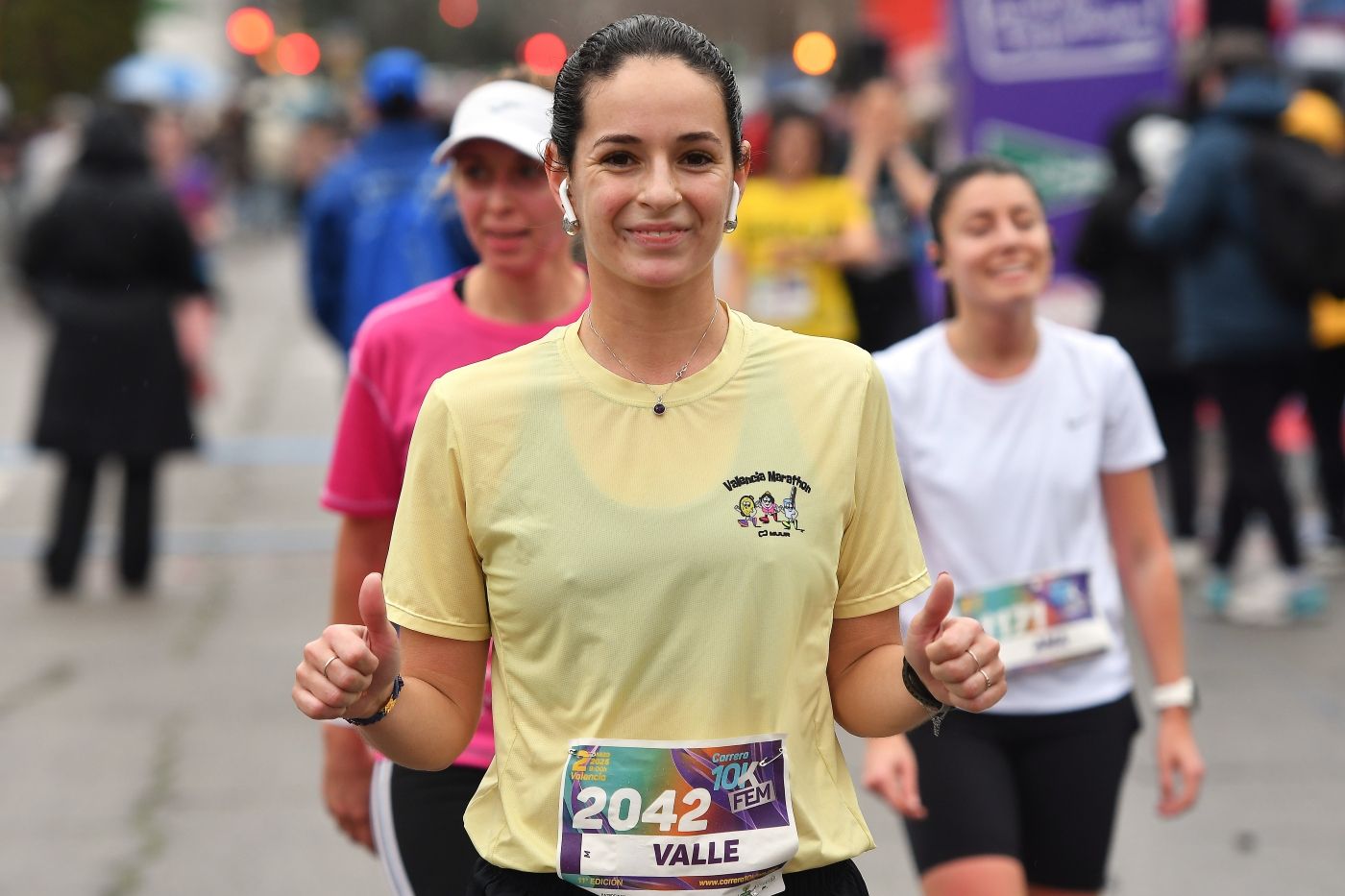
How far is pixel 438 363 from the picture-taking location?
343cm

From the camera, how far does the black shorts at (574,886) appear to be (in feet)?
8.14

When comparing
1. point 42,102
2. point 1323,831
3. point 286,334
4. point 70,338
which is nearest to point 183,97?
point 42,102

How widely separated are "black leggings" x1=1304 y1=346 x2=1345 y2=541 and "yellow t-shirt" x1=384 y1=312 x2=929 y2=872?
6855mm

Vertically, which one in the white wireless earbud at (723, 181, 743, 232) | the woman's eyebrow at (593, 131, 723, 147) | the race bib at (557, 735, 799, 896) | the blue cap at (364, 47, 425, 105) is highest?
the blue cap at (364, 47, 425, 105)

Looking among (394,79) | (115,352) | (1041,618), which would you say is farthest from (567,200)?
(115,352)

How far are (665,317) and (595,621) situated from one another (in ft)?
1.34

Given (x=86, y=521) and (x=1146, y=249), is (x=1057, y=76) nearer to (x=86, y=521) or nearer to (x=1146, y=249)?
(x=1146, y=249)

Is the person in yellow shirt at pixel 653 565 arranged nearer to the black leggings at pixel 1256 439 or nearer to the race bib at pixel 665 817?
the race bib at pixel 665 817

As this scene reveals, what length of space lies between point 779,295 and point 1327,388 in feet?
8.56

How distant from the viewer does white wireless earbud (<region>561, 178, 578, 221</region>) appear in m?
2.56

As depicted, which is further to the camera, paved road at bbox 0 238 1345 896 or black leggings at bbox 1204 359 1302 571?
black leggings at bbox 1204 359 1302 571

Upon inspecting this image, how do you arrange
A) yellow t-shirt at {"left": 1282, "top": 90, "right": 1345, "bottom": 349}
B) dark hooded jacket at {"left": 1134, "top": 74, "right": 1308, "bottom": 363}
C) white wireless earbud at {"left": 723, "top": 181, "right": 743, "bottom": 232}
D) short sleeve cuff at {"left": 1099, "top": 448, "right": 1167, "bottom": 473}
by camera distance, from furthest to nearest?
yellow t-shirt at {"left": 1282, "top": 90, "right": 1345, "bottom": 349}, dark hooded jacket at {"left": 1134, "top": 74, "right": 1308, "bottom": 363}, short sleeve cuff at {"left": 1099, "top": 448, "right": 1167, "bottom": 473}, white wireless earbud at {"left": 723, "top": 181, "right": 743, "bottom": 232}

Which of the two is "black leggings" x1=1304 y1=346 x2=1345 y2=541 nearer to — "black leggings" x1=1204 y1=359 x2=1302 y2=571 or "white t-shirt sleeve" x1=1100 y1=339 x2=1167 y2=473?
"black leggings" x1=1204 y1=359 x2=1302 y2=571

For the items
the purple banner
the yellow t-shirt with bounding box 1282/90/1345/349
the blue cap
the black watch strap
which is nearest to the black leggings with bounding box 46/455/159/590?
the blue cap
